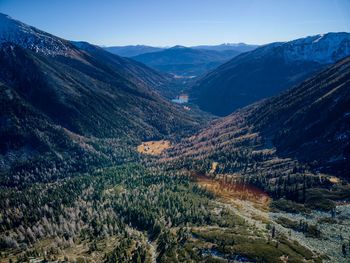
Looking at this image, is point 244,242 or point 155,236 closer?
point 244,242

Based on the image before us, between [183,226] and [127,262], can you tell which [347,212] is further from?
[127,262]

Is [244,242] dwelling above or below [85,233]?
above

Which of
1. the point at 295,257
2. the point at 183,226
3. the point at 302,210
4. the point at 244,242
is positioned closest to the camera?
the point at 295,257

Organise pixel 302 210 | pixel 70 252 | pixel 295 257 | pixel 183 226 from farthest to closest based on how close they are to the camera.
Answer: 1. pixel 302 210
2. pixel 183 226
3. pixel 70 252
4. pixel 295 257

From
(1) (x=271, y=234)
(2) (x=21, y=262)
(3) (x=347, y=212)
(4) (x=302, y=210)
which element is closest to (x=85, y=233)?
(2) (x=21, y=262)

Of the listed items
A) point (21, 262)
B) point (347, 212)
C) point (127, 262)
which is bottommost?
point (21, 262)

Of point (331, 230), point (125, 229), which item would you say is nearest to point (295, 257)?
point (331, 230)

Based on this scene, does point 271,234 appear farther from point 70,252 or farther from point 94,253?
point 70,252

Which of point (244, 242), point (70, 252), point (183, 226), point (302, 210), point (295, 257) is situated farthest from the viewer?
point (302, 210)

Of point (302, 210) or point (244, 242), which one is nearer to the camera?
point (244, 242)
